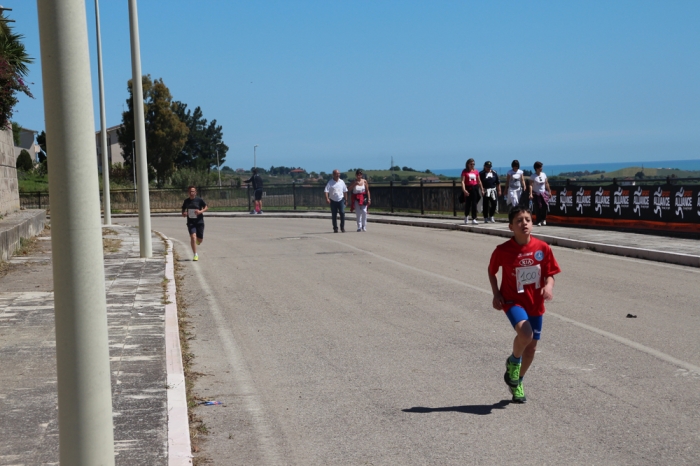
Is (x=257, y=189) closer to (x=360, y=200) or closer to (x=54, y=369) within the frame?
(x=360, y=200)

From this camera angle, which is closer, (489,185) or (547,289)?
(547,289)

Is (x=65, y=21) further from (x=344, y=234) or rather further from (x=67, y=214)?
(x=344, y=234)

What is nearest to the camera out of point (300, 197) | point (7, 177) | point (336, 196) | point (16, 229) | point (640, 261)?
point (640, 261)

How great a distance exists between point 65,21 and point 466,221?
22454 mm

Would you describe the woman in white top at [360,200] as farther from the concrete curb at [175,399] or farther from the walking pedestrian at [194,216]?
the concrete curb at [175,399]

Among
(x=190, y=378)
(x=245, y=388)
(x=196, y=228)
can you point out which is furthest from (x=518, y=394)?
(x=196, y=228)

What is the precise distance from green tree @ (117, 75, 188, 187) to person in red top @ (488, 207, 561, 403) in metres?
59.9

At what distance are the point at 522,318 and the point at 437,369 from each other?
1534 millimetres

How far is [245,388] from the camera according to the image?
708 centimetres

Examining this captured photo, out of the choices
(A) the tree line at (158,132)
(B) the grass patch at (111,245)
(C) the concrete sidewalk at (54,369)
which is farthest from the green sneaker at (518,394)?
(A) the tree line at (158,132)

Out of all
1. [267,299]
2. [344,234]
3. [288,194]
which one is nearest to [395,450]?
[267,299]

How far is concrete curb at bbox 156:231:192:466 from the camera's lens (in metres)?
5.12

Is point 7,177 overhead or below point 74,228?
overhead

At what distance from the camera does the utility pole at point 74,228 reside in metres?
3.52
